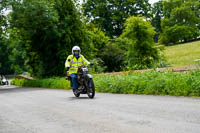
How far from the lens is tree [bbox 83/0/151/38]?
55.0 metres

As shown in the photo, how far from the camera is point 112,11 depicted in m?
55.7

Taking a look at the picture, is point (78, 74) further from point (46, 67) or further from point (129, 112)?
point (46, 67)

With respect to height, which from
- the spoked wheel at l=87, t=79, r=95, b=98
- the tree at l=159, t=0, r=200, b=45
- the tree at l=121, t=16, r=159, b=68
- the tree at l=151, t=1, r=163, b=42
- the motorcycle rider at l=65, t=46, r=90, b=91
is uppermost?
the tree at l=151, t=1, r=163, b=42

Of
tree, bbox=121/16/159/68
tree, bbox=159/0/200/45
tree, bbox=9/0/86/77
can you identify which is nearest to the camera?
tree, bbox=9/0/86/77

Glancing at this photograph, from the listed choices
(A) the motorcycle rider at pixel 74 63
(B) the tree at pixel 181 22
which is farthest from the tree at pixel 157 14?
(A) the motorcycle rider at pixel 74 63

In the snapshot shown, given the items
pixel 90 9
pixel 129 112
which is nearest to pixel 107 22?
pixel 90 9

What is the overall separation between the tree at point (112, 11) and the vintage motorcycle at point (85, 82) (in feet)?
142

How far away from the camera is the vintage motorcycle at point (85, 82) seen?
36.0ft

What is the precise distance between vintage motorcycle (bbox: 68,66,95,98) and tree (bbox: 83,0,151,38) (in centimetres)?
4321

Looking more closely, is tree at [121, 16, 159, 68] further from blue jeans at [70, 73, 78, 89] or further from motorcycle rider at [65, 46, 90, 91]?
motorcycle rider at [65, 46, 90, 91]

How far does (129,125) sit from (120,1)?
52.5m

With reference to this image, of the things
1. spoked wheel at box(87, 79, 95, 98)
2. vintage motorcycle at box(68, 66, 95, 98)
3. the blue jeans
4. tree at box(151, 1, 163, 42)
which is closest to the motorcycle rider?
the blue jeans

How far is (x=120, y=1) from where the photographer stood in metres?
56.5

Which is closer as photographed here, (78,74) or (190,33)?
(78,74)
